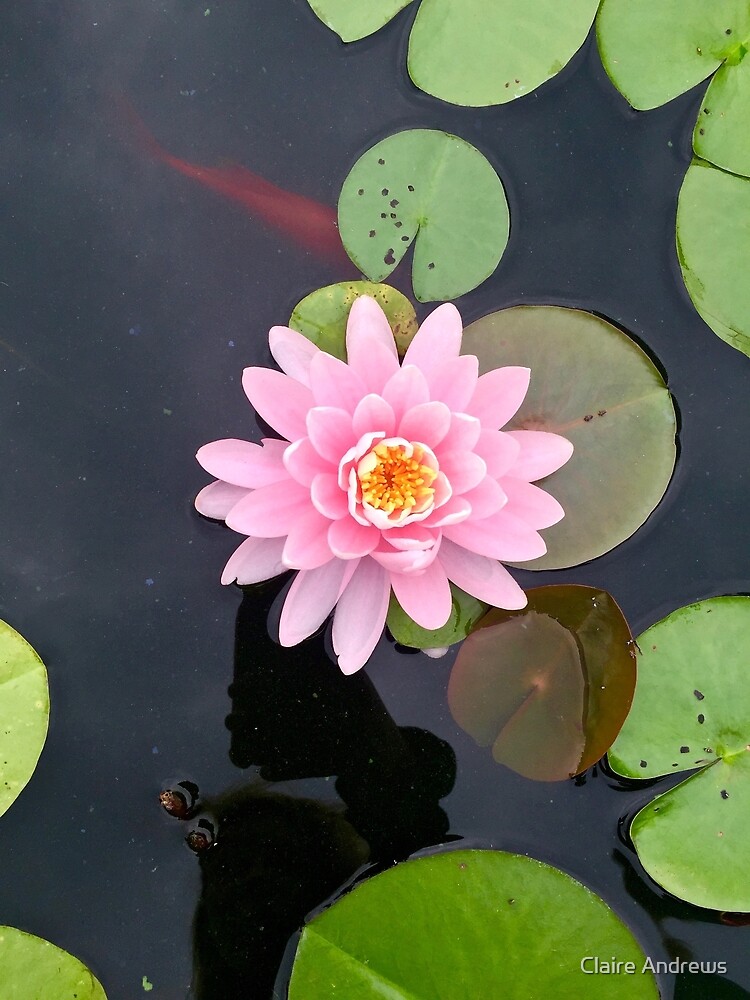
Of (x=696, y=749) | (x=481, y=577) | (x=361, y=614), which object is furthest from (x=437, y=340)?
(x=696, y=749)

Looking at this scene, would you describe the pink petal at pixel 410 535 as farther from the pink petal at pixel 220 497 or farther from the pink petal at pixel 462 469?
the pink petal at pixel 220 497

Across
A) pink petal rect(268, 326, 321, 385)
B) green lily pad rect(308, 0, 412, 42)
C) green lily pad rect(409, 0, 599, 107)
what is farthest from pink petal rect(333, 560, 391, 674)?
green lily pad rect(308, 0, 412, 42)

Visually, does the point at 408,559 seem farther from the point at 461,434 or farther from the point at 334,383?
the point at 334,383

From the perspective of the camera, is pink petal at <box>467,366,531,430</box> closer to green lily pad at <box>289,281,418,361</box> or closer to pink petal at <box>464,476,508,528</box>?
pink petal at <box>464,476,508,528</box>

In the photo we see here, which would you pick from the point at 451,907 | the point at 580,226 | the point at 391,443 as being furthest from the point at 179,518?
the point at 580,226

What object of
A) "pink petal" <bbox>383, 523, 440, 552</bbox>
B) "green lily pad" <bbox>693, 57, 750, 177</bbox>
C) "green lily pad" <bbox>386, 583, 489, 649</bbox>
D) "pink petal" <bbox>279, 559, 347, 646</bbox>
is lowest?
"green lily pad" <bbox>386, 583, 489, 649</bbox>

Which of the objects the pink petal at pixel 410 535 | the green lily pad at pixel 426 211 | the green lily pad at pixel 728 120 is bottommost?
the pink petal at pixel 410 535

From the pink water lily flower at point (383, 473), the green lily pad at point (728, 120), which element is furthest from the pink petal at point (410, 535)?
the green lily pad at point (728, 120)
